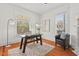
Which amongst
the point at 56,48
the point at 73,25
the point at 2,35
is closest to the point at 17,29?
the point at 2,35

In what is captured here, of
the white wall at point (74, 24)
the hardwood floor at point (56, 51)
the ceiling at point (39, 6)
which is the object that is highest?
the ceiling at point (39, 6)

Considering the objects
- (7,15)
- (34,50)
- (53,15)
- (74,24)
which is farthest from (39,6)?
(34,50)

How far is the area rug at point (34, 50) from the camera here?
1.67 metres

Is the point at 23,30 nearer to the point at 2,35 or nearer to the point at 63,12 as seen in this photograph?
the point at 2,35

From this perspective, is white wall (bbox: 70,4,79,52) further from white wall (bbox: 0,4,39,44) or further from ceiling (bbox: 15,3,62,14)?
white wall (bbox: 0,4,39,44)

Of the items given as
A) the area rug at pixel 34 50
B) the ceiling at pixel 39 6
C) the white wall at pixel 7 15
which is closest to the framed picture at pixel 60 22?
the ceiling at pixel 39 6

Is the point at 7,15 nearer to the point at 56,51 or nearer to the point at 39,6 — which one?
the point at 39,6

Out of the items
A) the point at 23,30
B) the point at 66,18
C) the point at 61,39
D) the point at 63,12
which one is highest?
the point at 63,12

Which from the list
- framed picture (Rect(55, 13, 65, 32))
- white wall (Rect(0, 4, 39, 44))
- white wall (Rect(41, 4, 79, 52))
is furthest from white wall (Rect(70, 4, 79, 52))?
white wall (Rect(0, 4, 39, 44))

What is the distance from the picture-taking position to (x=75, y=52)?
1.68m

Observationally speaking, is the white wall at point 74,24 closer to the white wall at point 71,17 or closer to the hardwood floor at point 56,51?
the white wall at point 71,17

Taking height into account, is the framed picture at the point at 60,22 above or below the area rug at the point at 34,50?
above

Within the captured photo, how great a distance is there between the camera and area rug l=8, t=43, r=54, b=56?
1673 millimetres

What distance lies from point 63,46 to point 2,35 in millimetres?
1102
